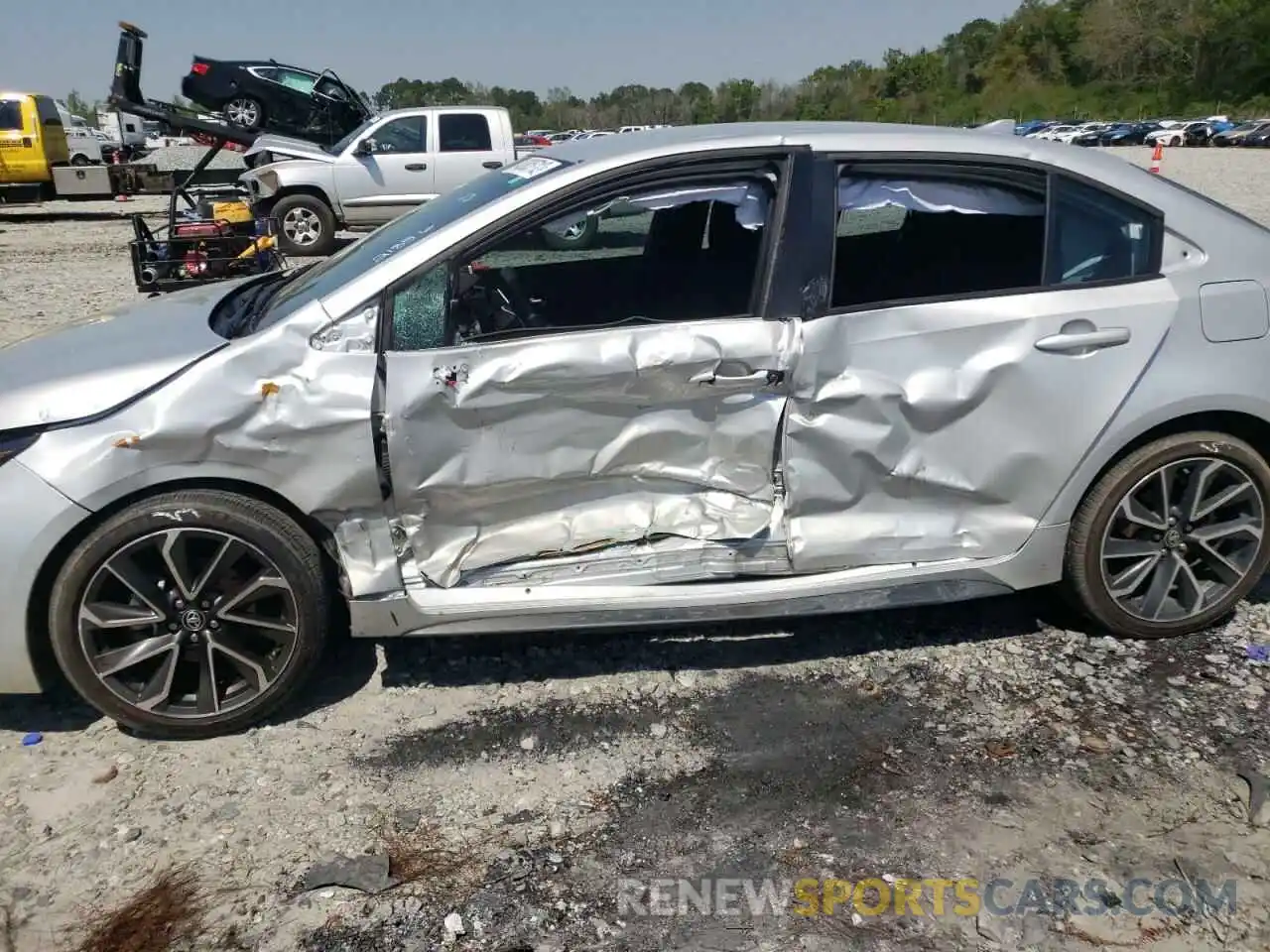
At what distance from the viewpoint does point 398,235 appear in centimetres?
359

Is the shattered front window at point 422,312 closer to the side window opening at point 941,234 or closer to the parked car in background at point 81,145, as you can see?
the side window opening at point 941,234

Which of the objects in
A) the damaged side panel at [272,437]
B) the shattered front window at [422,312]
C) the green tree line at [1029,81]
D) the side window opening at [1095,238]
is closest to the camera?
the damaged side panel at [272,437]

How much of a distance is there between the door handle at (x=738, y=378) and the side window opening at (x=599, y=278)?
0.66 ft

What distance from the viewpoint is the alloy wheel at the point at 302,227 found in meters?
13.6

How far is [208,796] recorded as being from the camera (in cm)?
302

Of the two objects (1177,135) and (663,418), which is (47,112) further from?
(1177,135)

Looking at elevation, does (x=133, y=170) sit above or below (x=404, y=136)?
below

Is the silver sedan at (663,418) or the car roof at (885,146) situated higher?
the car roof at (885,146)

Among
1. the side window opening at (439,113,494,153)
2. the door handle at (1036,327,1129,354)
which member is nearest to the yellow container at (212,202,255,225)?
A: the side window opening at (439,113,494,153)

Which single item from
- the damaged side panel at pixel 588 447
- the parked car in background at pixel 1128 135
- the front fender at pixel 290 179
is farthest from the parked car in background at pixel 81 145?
the parked car in background at pixel 1128 135

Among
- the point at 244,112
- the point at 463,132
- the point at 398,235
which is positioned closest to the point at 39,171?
the point at 244,112

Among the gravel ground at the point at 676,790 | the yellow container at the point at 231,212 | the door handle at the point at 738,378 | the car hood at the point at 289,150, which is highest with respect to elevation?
the car hood at the point at 289,150

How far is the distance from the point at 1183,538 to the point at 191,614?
3.43 metres

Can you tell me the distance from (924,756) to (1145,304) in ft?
5.57
